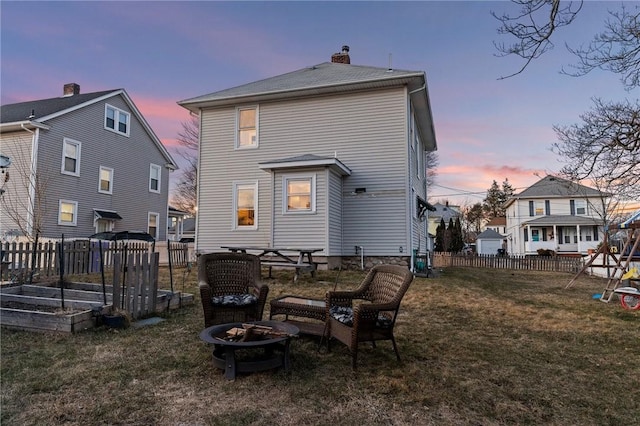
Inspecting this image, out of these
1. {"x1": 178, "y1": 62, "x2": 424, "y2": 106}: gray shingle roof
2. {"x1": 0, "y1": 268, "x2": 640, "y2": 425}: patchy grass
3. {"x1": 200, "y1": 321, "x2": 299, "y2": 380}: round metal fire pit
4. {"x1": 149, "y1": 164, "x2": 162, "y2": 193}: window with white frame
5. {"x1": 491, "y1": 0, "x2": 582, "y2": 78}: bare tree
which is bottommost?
{"x1": 0, "y1": 268, "x2": 640, "y2": 425}: patchy grass

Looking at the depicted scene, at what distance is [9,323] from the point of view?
498cm

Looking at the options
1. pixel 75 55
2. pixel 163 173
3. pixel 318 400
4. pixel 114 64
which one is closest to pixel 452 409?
pixel 318 400

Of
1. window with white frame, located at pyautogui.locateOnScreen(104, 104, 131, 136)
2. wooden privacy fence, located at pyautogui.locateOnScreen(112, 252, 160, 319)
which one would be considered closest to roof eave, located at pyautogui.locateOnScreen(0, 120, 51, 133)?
window with white frame, located at pyautogui.locateOnScreen(104, 104, 131, 136)

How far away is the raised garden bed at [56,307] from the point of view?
15.6 ft

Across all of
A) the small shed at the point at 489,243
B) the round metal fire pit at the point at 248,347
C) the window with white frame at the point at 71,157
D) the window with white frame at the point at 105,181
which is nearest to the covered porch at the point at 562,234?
the small shed at the point at 489,243

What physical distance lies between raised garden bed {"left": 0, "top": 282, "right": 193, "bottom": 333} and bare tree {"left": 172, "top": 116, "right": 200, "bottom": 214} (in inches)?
790

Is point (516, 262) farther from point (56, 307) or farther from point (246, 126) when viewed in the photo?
point (56, 307)

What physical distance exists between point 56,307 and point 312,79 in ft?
35.4

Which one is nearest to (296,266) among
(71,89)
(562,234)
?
(71,89)

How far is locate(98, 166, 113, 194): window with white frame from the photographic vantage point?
19086 mm

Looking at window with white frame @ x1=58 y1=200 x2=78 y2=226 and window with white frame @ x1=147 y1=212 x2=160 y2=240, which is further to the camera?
window with white frame @ x1=147 y1=212 x2=160 y2=240

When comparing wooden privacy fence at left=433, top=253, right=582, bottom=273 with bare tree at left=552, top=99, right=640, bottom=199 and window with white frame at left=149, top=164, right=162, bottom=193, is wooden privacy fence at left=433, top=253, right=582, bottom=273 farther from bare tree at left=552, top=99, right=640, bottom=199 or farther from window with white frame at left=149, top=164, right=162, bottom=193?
window with white frame at left=149, top=164, right=162, bottom=193

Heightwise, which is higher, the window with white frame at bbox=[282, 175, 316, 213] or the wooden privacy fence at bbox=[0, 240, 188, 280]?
the window with white frame at bbox=[282, 175, 316, 213]

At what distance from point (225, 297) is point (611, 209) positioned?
29779 mm
